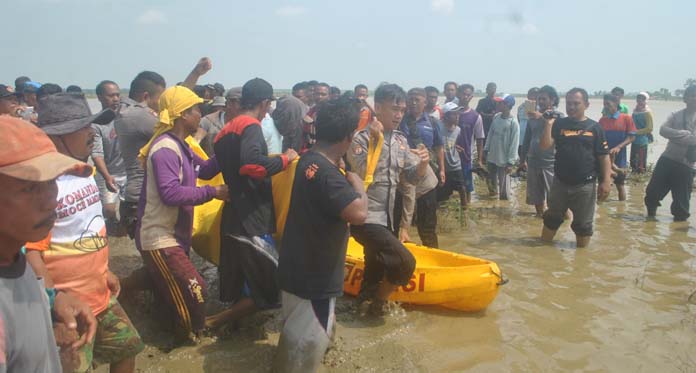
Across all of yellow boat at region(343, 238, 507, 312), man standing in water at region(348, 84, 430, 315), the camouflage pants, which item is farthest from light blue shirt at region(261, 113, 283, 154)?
the camouflage pants

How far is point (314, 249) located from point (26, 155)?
5.27 ft

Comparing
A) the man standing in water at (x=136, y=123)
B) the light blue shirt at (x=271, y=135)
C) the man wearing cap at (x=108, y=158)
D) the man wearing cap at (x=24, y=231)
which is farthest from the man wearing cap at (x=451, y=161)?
the man wearing cap at (x=24, y=231)

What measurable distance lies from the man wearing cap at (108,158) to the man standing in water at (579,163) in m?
5.09

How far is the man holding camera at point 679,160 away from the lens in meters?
7.38

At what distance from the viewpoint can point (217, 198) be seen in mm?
3418

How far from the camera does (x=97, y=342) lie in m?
2.52

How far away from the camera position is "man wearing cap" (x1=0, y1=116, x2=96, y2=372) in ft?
4.42

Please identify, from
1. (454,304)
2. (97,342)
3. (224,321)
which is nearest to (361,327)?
(454,304)

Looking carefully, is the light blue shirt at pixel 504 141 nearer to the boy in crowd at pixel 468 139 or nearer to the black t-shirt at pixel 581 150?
the boy in crowd at pixel 468 139

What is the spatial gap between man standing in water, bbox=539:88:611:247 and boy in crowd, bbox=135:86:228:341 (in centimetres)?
454

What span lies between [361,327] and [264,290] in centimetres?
89

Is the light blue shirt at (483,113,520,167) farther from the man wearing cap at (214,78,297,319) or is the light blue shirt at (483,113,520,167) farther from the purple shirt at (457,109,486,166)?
the man wearing cap at (214,78,297,319)

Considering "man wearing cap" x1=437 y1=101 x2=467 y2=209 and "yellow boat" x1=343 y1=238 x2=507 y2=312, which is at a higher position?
"man wearing cap" x1=437 y1=101 x2=467 y2=209

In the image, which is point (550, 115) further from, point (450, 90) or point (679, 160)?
point (450, 90)
